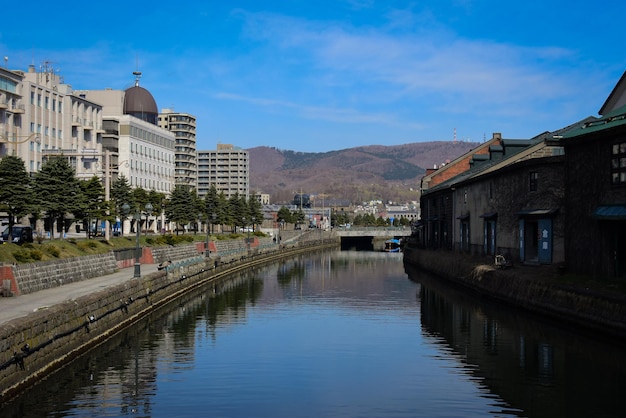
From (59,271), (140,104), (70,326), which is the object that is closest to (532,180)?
(59,271)

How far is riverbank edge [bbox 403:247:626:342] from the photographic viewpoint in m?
33.3

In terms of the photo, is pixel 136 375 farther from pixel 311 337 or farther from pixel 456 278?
pixel 456 278

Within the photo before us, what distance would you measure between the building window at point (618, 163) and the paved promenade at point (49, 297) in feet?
95.0

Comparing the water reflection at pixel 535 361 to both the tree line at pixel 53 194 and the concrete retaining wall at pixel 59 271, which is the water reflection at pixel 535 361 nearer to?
the concrete retaining wall at pixel 59 271

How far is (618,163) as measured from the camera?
3891 cm

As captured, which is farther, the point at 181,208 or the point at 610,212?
the point at 181,208

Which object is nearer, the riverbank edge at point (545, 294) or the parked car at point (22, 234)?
the riverbank edge at point (545, 294)

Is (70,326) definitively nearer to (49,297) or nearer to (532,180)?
(49,297)

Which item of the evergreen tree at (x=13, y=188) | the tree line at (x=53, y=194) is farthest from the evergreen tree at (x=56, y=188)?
the evergreen tree at (x=13, y=188)

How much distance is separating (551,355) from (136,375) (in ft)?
57.9

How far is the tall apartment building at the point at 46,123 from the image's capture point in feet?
318

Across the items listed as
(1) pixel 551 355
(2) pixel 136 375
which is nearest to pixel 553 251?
(1) pixel 551 355

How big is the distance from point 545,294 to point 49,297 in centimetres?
2688

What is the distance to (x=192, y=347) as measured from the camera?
114 ft
